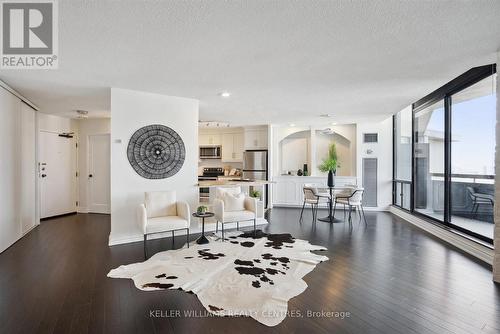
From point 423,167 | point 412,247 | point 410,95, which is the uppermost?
point 410,95

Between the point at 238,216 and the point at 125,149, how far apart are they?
90.9 inches

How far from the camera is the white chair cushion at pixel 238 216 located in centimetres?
455

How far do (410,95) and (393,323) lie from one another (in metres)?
4.03

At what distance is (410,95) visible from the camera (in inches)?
182

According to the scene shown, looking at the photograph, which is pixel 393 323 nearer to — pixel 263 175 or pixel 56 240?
pixel 56 240

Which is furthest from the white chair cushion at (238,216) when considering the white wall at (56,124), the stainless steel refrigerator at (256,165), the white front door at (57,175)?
the white wall at (56,124)

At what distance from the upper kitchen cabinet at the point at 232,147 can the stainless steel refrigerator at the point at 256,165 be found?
0.58m

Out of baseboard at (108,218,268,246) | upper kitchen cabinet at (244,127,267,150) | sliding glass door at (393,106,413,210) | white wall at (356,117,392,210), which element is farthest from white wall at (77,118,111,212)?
sliding glass door at (393,106,413,210)

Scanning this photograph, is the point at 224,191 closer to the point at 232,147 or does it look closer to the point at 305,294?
the point at 305,294

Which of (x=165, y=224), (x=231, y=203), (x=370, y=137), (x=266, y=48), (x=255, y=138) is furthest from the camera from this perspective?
(x=255, y=138)

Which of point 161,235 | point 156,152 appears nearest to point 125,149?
point 156,152


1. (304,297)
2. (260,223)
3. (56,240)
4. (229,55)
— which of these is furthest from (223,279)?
(56,240)

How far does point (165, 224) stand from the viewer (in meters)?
3.89

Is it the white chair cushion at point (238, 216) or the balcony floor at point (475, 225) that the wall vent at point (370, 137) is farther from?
the white chair cushion at point (238, 216)
